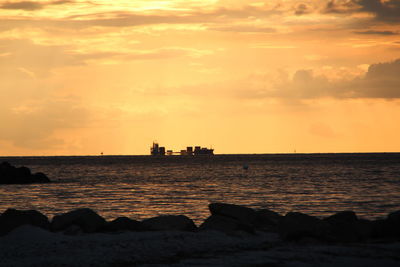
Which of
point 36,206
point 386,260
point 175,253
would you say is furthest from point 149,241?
point 36,206

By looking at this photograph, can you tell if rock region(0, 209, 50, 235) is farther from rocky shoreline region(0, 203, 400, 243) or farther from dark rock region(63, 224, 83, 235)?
dark rock region(63, 224, 83, 235)

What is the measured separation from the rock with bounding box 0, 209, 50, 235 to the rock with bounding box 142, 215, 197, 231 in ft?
14.9

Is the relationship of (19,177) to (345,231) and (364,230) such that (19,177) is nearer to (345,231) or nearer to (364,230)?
(364,230)

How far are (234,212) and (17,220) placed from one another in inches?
341

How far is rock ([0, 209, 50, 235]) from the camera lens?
25.3 m

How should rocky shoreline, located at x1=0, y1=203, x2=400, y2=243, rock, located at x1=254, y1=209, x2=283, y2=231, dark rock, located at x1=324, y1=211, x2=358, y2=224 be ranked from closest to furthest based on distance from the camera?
rocky shoreline, located at x1=0, y1=203, x2=400, y2=243
dark rock, located at x1=324, y1=211, x2=358, y2=224
rock, located at x1=254, y1=209, x2=283, y2=231

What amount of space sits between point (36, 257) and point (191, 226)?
739 centimetres

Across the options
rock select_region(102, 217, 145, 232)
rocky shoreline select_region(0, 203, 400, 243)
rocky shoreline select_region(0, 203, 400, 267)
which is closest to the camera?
rocky shoreline select_region(0, 203, 400, 267)

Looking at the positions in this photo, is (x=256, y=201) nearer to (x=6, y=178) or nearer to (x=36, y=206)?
(x=36, y=206)

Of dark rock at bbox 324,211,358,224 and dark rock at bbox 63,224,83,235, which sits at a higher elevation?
dark rock at bbox 324,211,358,224

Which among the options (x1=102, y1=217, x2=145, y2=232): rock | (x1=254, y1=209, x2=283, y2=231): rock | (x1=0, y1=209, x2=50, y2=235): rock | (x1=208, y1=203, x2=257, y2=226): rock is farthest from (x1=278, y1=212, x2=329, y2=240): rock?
(x1=0, y1=209, x2=50, y2=235): rock

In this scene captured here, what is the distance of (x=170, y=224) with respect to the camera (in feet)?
82.9

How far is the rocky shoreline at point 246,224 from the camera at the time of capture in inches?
887

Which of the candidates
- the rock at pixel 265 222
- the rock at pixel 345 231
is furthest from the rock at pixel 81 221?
the rock at pixel 345 231
